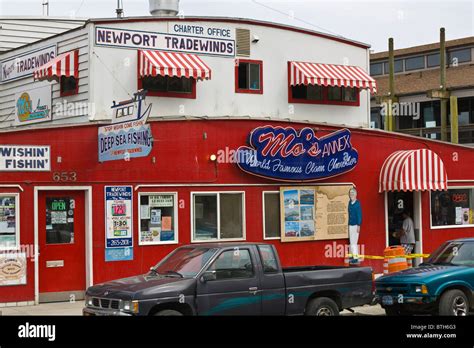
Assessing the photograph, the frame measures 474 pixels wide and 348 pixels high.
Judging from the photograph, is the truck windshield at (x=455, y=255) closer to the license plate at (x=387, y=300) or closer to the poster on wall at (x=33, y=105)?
the license plate at (x=387, y=300)

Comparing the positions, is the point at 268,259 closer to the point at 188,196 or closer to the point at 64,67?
the point at 188,196

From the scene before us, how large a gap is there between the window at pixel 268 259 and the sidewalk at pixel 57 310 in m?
3.35

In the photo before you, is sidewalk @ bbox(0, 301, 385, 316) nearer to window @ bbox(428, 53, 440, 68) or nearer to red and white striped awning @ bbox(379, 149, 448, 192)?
red and white striped awning @ bbox(379, 149, 448, 192)

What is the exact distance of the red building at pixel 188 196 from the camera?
57.0 ft

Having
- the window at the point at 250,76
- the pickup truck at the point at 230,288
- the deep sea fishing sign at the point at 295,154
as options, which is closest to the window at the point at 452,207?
the deep sea fishing sign at the point at 295,154

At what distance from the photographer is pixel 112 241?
18219 mm

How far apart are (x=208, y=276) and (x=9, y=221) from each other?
6582 millimetres

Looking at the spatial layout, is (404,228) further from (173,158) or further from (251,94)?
(173,158)

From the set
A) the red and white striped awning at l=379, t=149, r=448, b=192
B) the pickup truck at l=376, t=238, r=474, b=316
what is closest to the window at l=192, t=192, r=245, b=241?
the red and white striped awning at l=379, t=149, r=448, b=192

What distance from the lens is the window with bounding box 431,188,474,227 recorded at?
24516 millimetres

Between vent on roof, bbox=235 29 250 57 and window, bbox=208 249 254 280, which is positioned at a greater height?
vent on roof, bbox=235 29 250 57

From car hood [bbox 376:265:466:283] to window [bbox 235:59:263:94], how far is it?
925cm
